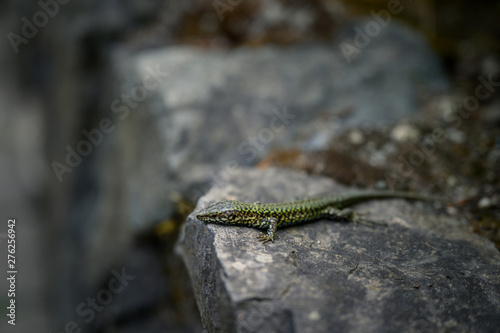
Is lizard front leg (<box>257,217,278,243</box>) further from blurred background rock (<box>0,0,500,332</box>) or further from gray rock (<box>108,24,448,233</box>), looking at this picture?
blurred background rock (<box>0,0,500,332</box>)

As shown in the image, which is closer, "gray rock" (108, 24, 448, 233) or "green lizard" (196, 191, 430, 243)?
"green lizard" (196, 191, 430, 243)

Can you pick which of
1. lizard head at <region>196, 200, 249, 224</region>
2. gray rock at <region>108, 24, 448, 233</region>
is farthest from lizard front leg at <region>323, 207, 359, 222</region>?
gray rock at <region>108, 24, 448, 233</region>

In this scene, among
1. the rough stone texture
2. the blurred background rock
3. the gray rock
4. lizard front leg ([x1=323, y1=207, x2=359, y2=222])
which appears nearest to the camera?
the rough stone texture

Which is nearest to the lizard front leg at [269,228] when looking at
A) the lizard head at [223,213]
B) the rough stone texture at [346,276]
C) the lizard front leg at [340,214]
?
the rough stone texture at [346,276]

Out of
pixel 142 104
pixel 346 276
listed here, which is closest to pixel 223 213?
pixel 346 276

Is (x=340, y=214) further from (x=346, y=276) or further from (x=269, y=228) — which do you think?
(x=346, y=276)

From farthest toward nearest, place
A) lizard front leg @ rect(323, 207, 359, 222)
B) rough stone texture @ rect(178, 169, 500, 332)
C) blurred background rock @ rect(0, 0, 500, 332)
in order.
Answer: blurred background rock @ rect(0, 0, 500, 332) → lizard front leg @ rect(323, 207, 359, 222) → rough stone texture @ rect(178, 169, 500, 332)
